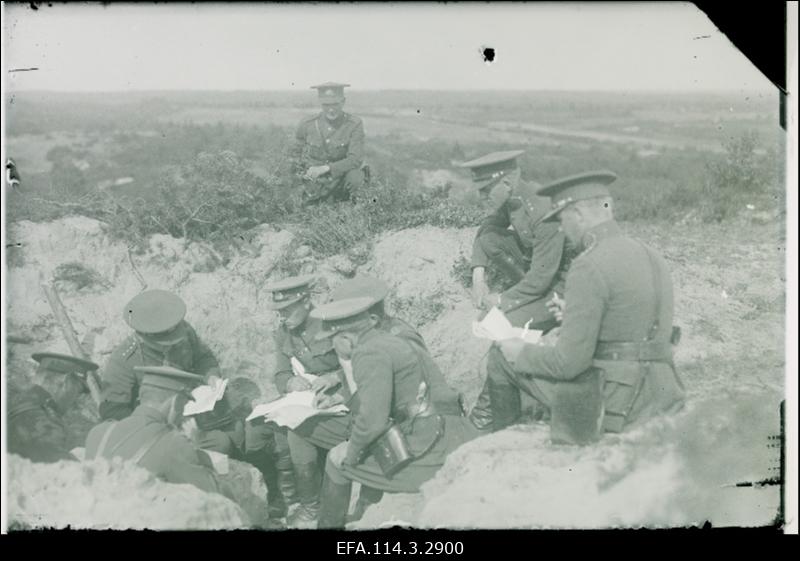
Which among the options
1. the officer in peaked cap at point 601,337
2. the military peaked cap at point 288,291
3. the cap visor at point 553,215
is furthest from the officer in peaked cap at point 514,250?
the military peaked cap at point 288,291

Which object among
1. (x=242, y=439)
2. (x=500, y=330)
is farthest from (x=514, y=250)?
(x=242, y=439)

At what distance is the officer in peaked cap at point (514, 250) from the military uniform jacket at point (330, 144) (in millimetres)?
1281

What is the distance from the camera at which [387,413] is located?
5.97 meters

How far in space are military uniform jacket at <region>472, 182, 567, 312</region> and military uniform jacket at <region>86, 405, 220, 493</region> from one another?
269 cm

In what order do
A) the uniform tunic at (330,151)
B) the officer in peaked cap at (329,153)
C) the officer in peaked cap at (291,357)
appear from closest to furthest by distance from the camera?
the officer in peaked cap at (291,357), the officer in peaked cap at (329,153), the uniform tunic at (330,151)

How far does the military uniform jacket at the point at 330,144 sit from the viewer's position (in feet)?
25.2

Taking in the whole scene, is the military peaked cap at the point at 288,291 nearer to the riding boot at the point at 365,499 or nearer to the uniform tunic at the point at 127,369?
the uniform tunic at the point at 127,369

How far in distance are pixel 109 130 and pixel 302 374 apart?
2767mm

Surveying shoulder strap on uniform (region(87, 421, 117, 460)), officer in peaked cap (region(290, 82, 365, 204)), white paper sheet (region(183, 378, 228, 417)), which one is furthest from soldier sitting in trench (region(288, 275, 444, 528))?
officer in peaked cap (region(290, 82, 365, 204))

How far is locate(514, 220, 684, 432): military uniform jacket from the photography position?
19.1ft

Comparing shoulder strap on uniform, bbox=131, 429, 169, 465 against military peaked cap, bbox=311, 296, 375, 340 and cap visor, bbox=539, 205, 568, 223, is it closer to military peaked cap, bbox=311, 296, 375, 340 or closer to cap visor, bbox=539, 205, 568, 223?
→ military peaked cap, bbox=311, 296, 375, 340

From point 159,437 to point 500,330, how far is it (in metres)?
2.67

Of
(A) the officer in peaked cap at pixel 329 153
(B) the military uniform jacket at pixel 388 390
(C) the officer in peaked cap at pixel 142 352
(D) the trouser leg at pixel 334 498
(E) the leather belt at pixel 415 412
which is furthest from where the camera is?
(A) the officer in peaked cap at pixel 329 153

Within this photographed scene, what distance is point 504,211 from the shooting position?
706 cm
